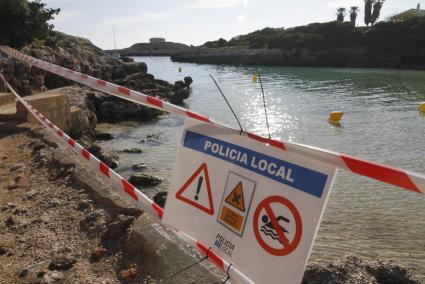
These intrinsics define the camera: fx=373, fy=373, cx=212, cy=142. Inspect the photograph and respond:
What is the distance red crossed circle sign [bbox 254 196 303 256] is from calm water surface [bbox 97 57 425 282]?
5.40 meters

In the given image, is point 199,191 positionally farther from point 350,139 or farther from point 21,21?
point 21,21

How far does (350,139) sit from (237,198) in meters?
18.8

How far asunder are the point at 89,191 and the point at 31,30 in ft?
66.6

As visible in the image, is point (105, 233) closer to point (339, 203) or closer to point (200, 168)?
point (200, 168)

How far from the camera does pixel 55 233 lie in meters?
4.76

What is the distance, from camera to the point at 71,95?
16.0m

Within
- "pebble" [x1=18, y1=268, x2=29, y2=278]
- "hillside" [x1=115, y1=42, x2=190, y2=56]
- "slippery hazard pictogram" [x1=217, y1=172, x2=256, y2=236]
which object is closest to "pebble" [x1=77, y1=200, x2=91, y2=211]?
"pebble" [x1=18, y1=268, x2=29, y2=278]

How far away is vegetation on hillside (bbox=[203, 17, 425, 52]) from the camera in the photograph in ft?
253

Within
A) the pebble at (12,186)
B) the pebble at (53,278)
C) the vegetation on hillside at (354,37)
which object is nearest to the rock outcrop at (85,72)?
the pebble at (12,186)

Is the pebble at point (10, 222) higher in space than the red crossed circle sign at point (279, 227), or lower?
lower

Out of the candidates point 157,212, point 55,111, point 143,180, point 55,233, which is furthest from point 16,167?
point 143,180

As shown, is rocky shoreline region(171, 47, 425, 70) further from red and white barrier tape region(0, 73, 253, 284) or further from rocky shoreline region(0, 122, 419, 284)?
red and white barrier tape region(0, 73, 253, 284)

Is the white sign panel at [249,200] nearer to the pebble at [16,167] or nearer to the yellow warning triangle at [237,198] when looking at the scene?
the yellow warning triangle at [237,198]

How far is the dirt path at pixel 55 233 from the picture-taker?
3.91 m
